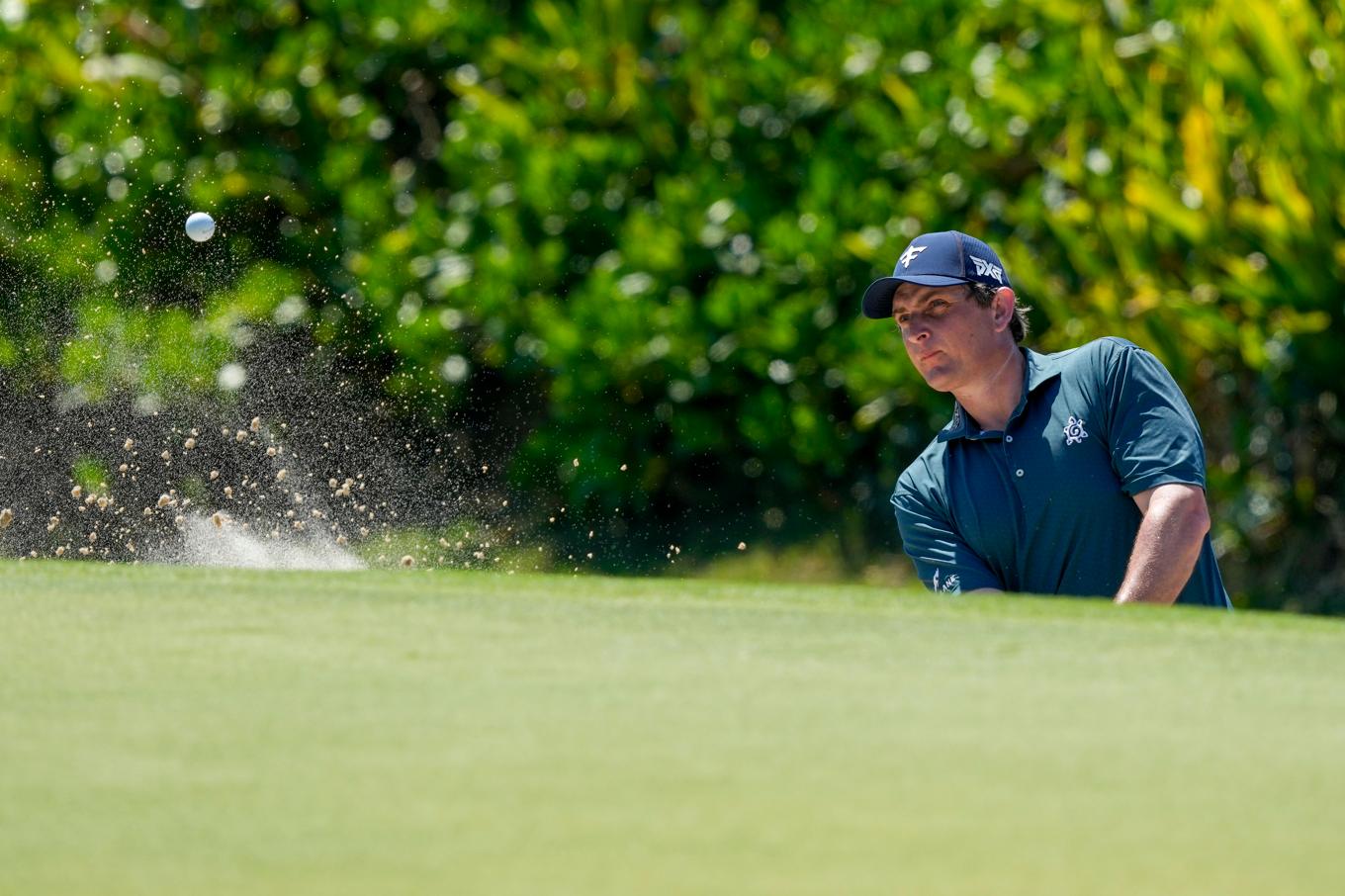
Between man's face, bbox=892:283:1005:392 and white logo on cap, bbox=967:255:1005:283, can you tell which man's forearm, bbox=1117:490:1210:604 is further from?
white logo on cap, bbox=967:255:1005:283

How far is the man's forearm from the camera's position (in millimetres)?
4422

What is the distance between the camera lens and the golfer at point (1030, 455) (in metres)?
4.59

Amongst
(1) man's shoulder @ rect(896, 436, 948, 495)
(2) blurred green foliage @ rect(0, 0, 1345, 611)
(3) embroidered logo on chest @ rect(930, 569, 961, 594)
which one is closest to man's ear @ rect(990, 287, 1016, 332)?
(1) man's shoulder @ rect(896, 436, 948, 495)

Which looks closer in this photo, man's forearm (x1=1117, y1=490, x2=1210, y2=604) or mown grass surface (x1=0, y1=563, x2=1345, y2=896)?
mown grass surface (x1=0, y1=563, x2=1345, y2=896)

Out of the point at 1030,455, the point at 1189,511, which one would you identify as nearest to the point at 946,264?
the point at 1030,455

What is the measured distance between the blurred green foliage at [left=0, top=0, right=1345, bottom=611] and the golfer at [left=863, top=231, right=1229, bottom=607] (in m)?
2.16

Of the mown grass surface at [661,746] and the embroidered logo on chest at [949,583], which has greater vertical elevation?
the mown grass surface at [661,746]

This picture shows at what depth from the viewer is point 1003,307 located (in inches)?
198

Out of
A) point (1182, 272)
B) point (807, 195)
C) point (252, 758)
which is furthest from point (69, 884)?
point (807, 195)

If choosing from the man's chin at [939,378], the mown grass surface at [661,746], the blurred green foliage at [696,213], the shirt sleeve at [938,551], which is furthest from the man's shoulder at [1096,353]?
the blurred green foliage at [696,213]

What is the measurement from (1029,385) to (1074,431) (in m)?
0.18

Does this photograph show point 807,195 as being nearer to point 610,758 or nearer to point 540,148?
point 540,148

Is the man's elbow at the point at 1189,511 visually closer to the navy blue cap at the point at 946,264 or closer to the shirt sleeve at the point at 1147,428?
the shirt sleeve at the point at 1147,428

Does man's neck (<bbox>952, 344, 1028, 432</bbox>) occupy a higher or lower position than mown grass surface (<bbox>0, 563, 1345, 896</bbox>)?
higher
